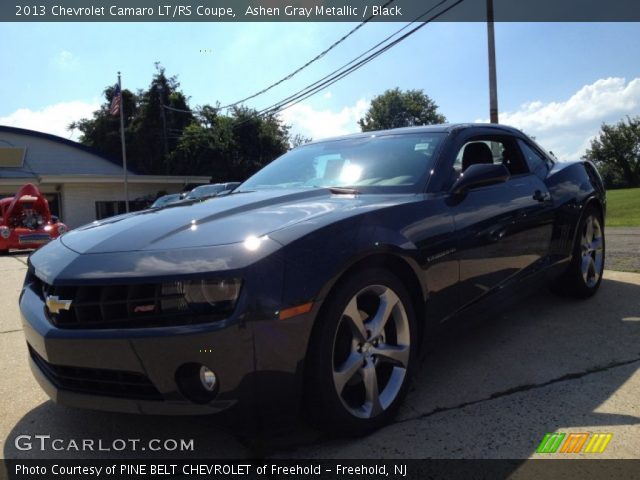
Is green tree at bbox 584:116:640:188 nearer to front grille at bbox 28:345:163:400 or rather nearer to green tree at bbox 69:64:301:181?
green tree at bbox 69:64:301:181

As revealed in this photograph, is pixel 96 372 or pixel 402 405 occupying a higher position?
pixel 96 372

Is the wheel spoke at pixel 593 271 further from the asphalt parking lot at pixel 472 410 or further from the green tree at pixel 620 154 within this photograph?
the green tree at pixel 620 154

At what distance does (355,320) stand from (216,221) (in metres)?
0.79

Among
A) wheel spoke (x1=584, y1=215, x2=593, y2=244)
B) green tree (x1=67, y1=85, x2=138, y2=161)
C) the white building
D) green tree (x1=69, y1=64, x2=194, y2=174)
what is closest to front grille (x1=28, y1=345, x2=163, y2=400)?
wheel spoke (x1=584, y1=215, x2=593, y2=244)

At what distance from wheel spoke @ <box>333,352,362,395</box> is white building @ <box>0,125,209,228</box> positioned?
2486 cm

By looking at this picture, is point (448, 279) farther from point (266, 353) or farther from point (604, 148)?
point (604, 148)

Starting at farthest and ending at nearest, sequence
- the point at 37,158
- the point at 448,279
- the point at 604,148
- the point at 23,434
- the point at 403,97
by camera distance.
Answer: the point at 403,97 < the point at 604,148 < the point at 37,158 < the point at 448,279 < the point at 23,434

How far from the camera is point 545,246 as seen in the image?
11.6ft

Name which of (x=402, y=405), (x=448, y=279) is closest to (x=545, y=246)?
(x=448, y=279)

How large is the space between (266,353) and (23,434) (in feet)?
4.69

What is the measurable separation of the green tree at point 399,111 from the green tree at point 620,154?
1978cm

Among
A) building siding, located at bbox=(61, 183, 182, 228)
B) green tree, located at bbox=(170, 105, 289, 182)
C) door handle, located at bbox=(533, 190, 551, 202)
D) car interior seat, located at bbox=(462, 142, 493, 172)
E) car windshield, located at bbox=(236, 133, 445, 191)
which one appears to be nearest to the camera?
car windshield, located at bbox=(236, 133, 445, 191)

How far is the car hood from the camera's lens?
79.6 inches

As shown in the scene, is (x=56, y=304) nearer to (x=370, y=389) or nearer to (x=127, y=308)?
(x=127, y=308)
